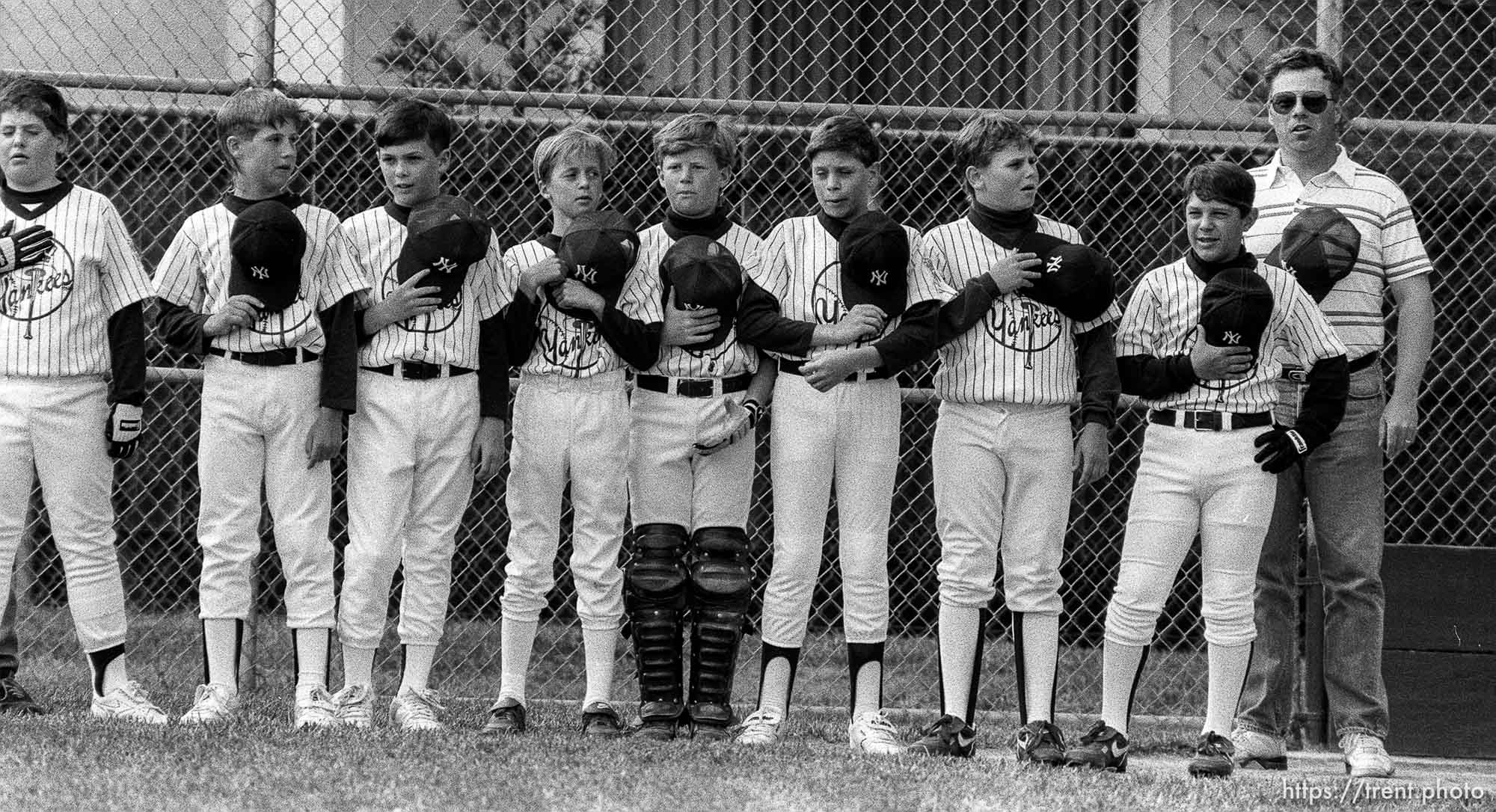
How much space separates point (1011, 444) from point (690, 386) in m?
0.90

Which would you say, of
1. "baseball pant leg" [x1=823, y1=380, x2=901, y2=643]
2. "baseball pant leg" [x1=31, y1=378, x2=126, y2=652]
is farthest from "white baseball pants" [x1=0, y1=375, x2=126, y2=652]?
"baseball pant leg" [x1=823, y1=380, x2=901, y2=643]

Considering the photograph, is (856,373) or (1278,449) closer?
(1278,449)

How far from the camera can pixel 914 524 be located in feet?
20.7

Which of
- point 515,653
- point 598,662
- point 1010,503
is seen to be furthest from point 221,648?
point 1010,503

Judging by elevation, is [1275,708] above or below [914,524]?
below

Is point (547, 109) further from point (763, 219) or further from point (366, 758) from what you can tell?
point (366, 758)

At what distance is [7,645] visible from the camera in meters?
5.18

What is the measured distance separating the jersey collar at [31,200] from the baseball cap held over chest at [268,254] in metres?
0.57

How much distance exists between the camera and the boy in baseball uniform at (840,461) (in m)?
4.59

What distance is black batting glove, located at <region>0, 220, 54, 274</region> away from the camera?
461 centimetres

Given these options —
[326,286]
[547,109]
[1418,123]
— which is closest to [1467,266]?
[1418,123]

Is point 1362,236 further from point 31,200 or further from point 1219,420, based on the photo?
point 31,200

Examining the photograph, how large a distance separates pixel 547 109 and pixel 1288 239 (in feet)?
8.16

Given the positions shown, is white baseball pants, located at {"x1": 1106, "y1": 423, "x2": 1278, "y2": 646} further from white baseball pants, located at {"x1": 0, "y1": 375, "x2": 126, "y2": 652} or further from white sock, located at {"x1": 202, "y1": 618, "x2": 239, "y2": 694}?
white baseball pants, located at {"x1": 0, "y1": 375, "x2": 126, "y2": 652}
